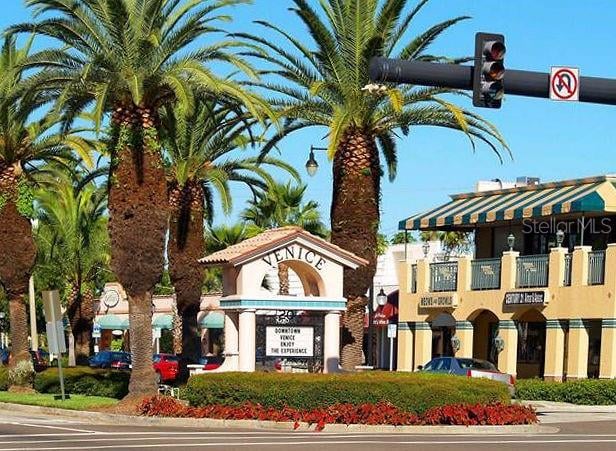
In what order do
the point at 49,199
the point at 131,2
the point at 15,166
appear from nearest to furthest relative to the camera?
1. the point at 131,2
2. the point at 15,166
3. the point at 49,199

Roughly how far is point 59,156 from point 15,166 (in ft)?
6.51

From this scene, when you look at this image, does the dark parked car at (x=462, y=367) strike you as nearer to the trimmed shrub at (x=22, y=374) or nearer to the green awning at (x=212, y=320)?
the trimmed shrub at (x=22, y=374)

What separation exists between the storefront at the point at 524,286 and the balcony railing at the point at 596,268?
0.12 feet

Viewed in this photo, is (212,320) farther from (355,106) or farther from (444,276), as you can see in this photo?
(355,106)

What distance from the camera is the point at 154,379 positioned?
108 feet

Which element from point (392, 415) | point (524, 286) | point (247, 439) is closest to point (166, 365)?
point (524, 286)

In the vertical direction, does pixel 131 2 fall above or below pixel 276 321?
above

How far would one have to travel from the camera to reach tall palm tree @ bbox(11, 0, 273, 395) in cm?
3188

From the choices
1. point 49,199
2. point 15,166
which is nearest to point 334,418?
point 15,166

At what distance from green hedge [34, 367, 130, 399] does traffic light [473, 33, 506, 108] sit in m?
21.2

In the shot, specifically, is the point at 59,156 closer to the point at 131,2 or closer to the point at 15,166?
the point at 15,166

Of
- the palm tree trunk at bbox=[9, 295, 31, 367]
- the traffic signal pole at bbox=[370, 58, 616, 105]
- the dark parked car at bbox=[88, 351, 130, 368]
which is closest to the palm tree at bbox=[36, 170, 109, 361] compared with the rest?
the dark parked car at bbox=[88, 351, 130, 368]

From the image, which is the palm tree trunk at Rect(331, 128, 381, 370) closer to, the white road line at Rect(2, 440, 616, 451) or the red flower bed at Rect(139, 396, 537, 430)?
the red flower bed at Rect(139, 396, 537, 430)

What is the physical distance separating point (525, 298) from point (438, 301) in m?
5.86
